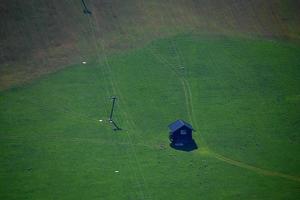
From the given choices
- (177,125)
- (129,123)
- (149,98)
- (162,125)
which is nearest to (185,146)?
(177,125)

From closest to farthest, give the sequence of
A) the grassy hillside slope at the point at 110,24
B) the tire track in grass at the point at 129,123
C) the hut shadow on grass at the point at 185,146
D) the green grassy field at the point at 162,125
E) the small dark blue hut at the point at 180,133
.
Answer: the tire track in grass at the point at 129,123 < the green grassy field at the point at 162,125 < the hut shadow on grass at the point at 185,146 < the small dark blue hut at the point at 180,133 < the grassy hillside slope at the point at 110,24

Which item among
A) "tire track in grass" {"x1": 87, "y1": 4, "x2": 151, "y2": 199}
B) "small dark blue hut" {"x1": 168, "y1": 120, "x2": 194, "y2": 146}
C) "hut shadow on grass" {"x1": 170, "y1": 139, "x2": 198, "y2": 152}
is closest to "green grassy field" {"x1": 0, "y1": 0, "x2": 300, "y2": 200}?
"tire track in grass" {"x1": 87, "y1": 4, "x2": 151, "y2": 199}

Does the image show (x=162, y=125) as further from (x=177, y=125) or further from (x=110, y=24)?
(x=110, y=24)

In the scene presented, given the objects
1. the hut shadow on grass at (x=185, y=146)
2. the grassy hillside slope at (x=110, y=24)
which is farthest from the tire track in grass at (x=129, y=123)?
the hut shadow on grass at (x=185, y=146)

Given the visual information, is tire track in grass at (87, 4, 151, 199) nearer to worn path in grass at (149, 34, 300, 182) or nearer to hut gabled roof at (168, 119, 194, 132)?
hut gabled roof at (168, 119, 194, 132)

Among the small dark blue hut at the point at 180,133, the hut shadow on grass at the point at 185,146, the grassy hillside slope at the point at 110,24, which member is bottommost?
the hut shadow on grass at the point at 185,146

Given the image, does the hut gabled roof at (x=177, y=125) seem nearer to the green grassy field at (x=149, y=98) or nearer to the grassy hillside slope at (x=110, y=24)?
the green grassy field at (x=149, y=98)
